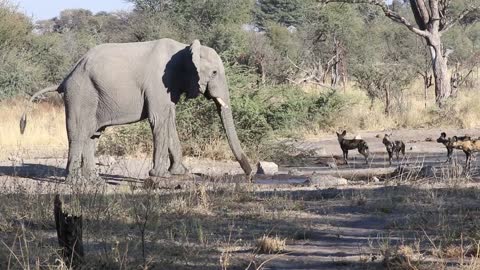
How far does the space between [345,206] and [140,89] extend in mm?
3981

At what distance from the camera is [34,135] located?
18.1 meters

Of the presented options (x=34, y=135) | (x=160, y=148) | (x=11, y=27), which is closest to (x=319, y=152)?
(x=160, y=148)

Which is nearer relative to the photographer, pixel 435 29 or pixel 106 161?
pixel 106 161

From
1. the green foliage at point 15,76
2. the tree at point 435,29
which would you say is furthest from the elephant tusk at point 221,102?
the green foliage at point 15,76

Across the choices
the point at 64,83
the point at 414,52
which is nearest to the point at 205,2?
the point at 414,52

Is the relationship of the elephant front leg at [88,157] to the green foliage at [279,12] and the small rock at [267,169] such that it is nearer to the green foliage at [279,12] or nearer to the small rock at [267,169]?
the small rock at [267,169]

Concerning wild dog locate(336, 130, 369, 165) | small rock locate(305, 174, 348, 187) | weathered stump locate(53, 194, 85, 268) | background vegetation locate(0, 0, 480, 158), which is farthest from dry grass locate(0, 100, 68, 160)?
weathered stump locate(53, 194, 85, 268)

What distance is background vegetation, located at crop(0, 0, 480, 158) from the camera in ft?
52.1

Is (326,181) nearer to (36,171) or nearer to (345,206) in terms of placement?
(345,206)

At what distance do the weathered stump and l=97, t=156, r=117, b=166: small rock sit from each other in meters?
7.59

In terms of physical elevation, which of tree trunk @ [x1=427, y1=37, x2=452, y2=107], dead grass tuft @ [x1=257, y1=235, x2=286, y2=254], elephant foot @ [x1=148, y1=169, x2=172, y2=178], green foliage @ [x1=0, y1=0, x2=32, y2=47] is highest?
green foliage @ [x1=0, y1=0, x2=32, y2=47]

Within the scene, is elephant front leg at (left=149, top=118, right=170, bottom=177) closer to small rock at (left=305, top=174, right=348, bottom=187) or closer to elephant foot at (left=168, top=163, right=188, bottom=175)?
elephant foot at (left=168, top=163, right=188, bottom=175)

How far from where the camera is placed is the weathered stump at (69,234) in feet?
18.0

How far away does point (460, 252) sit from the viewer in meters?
6.17
